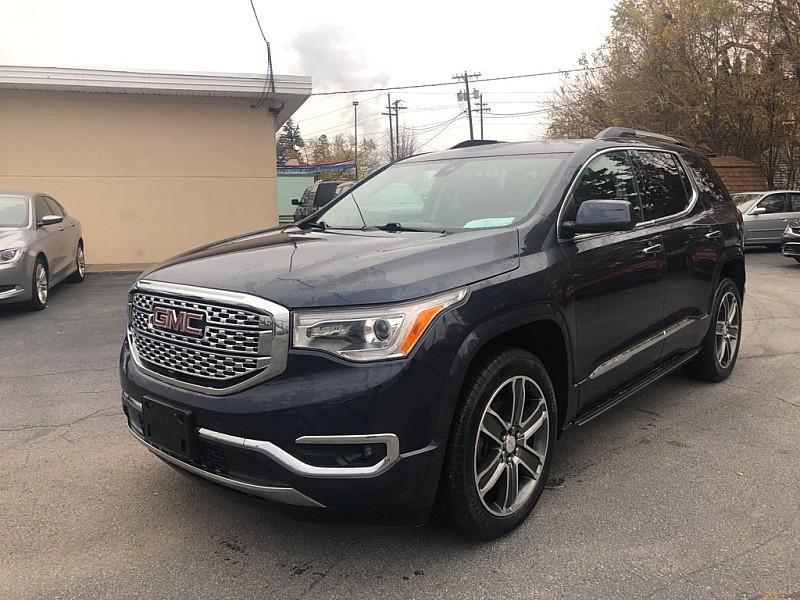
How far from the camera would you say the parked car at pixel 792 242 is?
1260 cm

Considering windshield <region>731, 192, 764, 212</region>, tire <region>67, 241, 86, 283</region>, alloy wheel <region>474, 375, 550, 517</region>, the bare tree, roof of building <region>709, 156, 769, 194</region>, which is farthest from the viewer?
roof of building <region>709, 156, 769, 194</region>

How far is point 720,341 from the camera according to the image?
5051 millimetres

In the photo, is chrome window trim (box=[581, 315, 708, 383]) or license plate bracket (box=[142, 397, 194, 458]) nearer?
license plate bracket (box=[142, 397, 194, 458])

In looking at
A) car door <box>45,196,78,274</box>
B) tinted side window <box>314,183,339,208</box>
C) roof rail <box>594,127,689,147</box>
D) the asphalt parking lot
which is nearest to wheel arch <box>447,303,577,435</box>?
the asphalt parking lot

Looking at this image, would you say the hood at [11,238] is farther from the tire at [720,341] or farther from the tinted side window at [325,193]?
the tinted side window at [325,193]

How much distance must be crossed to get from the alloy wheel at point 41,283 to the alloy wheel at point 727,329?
7776 mm

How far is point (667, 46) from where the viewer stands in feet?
71.7

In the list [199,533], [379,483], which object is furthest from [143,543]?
[379,483]

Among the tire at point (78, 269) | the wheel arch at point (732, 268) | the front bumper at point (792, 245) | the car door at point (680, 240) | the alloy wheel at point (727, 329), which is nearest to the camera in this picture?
the car door at point (680, 240)

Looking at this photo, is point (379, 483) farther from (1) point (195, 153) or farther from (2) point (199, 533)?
(1) point (195, 153)

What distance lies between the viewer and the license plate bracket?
2.54 meters

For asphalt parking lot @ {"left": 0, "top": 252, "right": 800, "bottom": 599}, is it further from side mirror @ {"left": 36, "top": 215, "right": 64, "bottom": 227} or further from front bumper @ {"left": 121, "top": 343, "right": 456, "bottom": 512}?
side mirror @ {"left": 36, "top": 215, "right": 64, "bottom": 227}

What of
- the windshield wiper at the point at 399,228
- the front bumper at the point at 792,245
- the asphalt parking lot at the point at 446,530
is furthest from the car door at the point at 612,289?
the front bumper at the point at 792,245

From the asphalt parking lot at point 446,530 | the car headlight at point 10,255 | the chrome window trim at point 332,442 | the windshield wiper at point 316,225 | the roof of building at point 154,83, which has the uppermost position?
the roof of building at point 154,83
